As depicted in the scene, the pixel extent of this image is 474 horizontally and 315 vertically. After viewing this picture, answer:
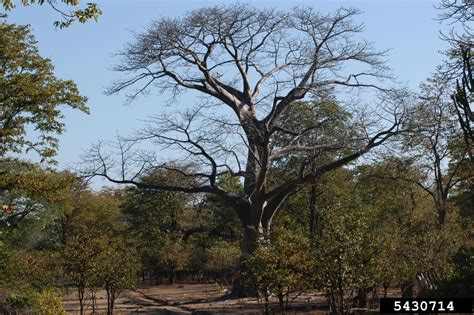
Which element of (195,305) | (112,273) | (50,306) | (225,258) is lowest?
(195,305)

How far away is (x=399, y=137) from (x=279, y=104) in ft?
15.6

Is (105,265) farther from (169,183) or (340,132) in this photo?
(340,132)

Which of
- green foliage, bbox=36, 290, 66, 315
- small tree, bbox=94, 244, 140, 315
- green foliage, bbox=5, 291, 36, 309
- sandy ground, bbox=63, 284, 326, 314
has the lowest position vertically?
sandy ground, bbox=63, 284, 326, 314

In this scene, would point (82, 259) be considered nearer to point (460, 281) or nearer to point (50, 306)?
point (50, 306)

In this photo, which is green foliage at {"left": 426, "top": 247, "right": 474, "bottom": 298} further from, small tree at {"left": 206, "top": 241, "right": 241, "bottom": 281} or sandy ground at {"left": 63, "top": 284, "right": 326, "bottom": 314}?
small tree at {"left": 206, "top": 241, "right": 241, "bottom": 281}

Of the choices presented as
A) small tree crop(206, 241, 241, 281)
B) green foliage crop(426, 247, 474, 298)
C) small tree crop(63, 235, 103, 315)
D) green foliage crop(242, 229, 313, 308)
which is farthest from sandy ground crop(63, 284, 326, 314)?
green foliage crop(426, 247, 474, 298)

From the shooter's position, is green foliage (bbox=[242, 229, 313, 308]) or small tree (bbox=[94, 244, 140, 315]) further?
small tree (bbox=[94, 244, 140, 315])

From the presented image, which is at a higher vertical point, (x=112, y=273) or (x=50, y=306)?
(x=112, y=273)

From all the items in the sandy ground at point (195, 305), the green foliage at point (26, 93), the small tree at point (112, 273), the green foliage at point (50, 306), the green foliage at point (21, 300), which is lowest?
the sandy ground at point (195, 305)

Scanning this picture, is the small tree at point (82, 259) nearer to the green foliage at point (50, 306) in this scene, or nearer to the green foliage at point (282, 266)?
the green foliage at point (282, 266)

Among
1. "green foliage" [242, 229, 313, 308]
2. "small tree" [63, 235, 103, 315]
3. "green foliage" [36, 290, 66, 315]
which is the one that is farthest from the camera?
"small tree" [63, 235, 103, 315]

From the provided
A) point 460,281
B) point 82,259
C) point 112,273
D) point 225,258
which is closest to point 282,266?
point 460,281

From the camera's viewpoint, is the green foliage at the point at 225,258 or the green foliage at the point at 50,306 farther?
the green foliage at the point at 225,258

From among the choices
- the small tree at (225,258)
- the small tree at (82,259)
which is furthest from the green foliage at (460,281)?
the small tree at (225,258)
